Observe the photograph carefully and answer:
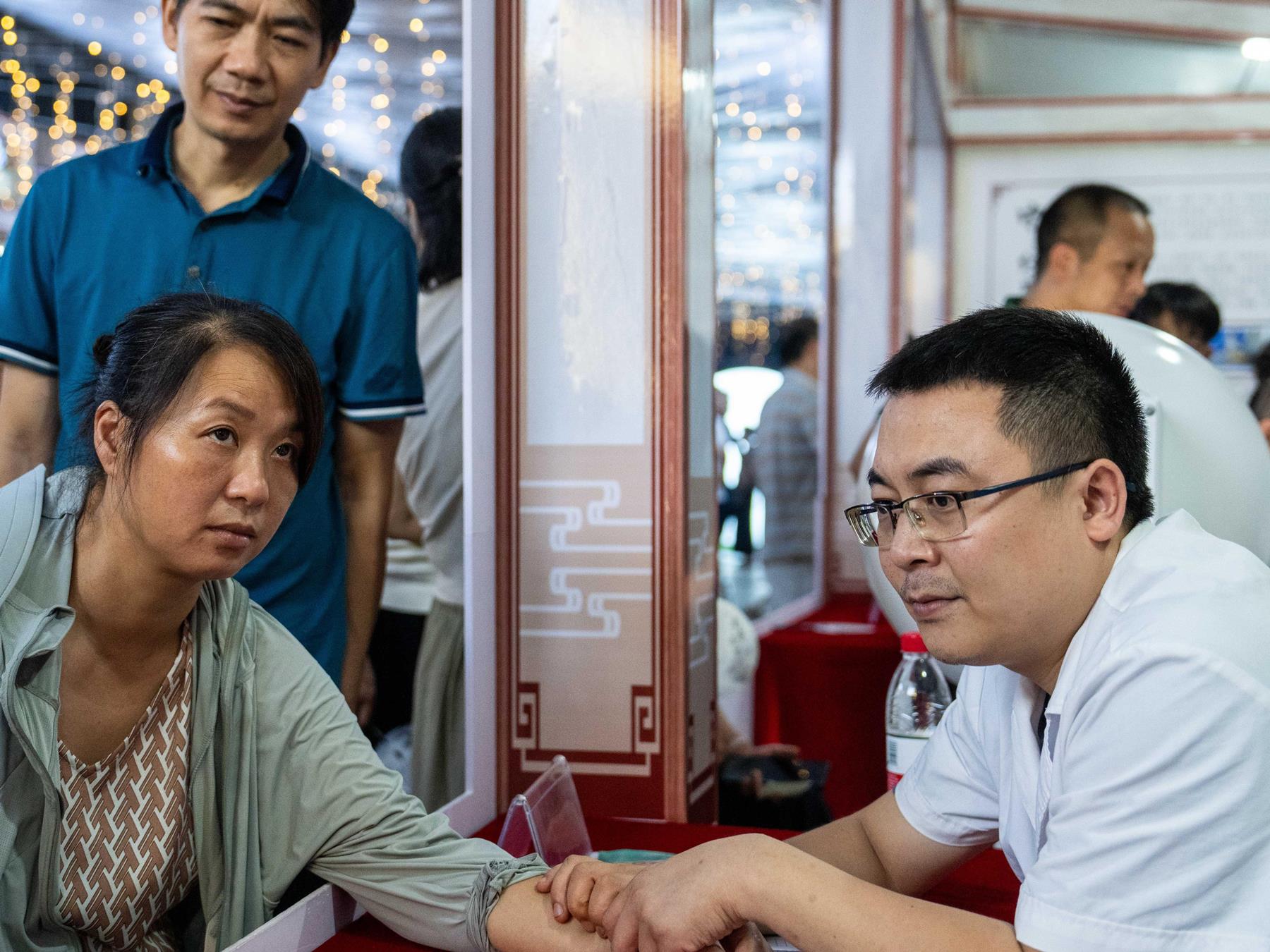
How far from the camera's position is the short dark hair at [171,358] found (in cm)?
109

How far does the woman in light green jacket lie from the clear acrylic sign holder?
13 cm

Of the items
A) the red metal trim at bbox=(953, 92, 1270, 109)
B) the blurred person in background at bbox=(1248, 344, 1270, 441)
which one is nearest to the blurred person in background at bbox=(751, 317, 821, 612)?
the blurred person in background at bbox=(1248, 344, 1270, 441)

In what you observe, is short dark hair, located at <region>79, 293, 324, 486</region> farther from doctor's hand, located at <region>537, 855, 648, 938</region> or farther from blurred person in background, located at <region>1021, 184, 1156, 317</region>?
blurred person in background, located at <region>1021, 184, 1156, 317</region>

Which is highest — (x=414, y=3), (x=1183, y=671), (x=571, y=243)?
(x=414, y=3)

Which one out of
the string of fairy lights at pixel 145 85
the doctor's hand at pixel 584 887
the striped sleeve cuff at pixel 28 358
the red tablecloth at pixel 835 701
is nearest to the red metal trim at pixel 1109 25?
the red tablecloth at pixel 835 701

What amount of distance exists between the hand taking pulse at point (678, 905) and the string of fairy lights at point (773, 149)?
8.45 feet

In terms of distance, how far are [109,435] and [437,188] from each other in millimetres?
700

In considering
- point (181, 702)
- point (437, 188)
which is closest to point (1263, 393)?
point (437, 188)

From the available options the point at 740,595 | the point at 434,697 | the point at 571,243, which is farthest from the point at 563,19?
the point at 740,595

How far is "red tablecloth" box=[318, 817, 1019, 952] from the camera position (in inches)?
54.3

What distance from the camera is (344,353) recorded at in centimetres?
143

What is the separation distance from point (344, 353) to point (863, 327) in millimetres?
2904

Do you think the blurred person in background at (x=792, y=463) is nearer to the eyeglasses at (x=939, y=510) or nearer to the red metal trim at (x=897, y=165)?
the red metal trim at (x=897, y=165)

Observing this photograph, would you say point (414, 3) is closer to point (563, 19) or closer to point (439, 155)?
point (439, 155)
